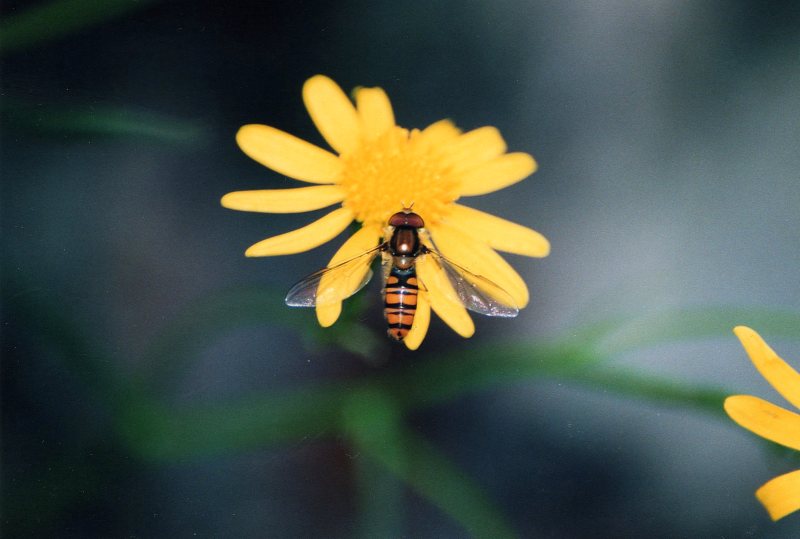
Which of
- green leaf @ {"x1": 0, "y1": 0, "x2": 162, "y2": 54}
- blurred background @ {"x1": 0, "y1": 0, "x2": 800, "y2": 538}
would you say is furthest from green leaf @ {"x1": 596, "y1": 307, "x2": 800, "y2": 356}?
green leaf @ {"x1": 0, "y1": 0, "x2": 162, "y2": 54}

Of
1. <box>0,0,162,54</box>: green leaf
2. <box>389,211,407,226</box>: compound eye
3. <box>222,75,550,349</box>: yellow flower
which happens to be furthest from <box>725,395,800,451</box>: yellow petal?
<box>0,0,162,54</box>: green leaf

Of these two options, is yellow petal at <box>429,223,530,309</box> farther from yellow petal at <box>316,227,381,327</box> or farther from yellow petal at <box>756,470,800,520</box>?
yellow petal at <box>756,470,800,520</box>

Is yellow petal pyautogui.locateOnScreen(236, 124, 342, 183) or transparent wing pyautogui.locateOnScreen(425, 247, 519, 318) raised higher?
yellow petal pyautogui.locateOnScreen(236, 124, 342, 183)

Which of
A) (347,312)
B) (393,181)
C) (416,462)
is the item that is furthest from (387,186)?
(416,462)

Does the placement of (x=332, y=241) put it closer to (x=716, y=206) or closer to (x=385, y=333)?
(x=385, y=333)

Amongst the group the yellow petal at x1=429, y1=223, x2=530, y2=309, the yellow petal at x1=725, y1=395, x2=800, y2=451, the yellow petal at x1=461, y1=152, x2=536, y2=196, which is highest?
the yellow petal at x1=461, y1=152, x2=536, y2=196

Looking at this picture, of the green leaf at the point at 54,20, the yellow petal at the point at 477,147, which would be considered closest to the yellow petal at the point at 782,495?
the yellow petal at the point at 477,147

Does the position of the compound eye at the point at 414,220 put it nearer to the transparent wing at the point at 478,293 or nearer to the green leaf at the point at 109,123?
the transparent wing at the point at 478,293

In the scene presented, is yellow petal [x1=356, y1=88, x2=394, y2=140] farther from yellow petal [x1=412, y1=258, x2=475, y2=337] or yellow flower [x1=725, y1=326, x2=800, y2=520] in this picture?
yellow flower [x1=725, y1=326, x2=800, y2=520]
